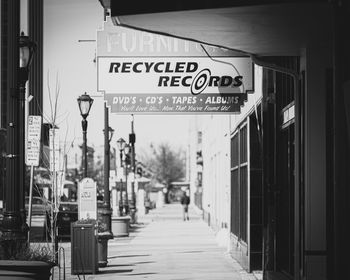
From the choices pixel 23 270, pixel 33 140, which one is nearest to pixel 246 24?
pixel 23 270

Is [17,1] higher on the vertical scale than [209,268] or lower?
higher

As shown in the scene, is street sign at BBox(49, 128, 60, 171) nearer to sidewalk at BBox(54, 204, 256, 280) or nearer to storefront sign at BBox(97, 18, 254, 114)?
sidewalk at BBox(54, 204, 256, 280)

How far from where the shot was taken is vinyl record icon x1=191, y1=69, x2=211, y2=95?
1339 cm

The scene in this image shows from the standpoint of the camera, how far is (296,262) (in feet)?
35.0

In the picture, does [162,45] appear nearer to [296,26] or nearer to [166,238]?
[296,26]

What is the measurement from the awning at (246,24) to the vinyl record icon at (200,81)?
3604mm

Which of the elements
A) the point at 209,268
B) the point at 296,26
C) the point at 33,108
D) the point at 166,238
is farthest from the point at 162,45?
the point at 33,108

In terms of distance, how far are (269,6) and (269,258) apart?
8.37 m

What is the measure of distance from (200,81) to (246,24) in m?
5.49

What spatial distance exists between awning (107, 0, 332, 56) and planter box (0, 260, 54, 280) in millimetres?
2730

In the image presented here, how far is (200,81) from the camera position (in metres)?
13.4

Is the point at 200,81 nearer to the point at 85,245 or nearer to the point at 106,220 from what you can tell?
the point at 85,245

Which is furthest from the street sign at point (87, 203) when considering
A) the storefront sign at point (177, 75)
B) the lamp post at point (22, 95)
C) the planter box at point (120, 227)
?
the planter box at point (120, 227)

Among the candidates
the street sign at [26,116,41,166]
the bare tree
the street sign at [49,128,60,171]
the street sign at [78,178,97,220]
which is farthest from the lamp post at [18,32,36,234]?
the bare tree
